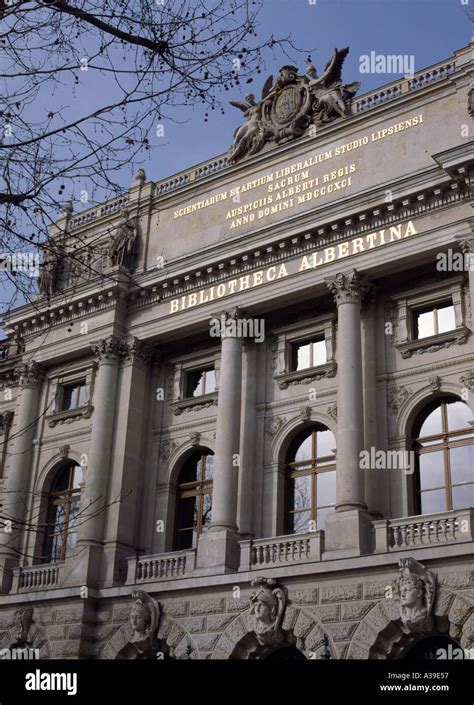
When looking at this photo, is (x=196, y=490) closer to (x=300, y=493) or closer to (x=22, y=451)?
(x=300, y=493)

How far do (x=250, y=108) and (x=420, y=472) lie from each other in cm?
1215

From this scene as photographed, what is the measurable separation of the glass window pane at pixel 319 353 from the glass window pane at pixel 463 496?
5.24m

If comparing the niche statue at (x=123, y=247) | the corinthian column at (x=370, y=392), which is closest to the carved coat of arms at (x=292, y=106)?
the niche statue at (x=123, y=247)

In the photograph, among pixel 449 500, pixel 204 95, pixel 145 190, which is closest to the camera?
pixel 204 95

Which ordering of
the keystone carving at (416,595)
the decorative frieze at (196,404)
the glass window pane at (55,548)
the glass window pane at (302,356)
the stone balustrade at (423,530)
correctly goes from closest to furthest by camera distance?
the keystone carving at (416,595)
the stone balustrade at (423,530)
the glass window pane at (302,356)
the decorative frieze at (196,404)
the glass window pane at (55,548)

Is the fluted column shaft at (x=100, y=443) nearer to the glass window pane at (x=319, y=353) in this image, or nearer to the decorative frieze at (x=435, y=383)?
the glass window pane at (x=319, y=353)

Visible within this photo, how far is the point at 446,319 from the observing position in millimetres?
23656

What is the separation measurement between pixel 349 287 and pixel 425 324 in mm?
2056

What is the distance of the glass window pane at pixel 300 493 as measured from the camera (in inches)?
964

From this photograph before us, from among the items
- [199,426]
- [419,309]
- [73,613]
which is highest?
[419,309]

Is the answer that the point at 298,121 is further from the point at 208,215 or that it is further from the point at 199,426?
the point at 199,426

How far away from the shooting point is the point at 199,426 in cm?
2700

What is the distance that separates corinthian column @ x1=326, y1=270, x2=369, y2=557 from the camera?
848 inches

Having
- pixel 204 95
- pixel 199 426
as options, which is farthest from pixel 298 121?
pixel 204 95
